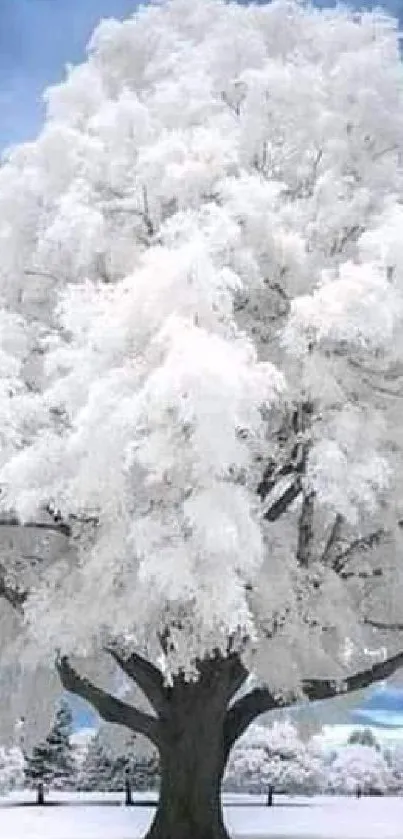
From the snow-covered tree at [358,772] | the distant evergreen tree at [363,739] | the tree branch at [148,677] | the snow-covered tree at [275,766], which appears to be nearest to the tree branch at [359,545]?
the tree branch at [148,677]

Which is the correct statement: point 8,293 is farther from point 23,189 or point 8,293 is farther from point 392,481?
point 392,481

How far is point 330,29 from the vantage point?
330 inches

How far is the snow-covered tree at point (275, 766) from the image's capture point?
707 inches

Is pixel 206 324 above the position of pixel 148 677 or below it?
above

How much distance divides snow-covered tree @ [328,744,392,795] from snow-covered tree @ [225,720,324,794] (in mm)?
320

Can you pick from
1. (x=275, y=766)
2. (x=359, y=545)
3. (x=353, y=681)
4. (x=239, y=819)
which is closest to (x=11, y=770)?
(x=275, y=766)

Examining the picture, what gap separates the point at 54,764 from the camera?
16.3 metres

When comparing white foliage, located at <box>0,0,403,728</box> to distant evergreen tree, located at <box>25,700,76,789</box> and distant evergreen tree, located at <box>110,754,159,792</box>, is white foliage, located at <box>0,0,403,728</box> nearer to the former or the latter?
distant evergreen tree, located at <box>25,700,76,789</box>

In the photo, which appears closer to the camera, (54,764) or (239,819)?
(239,819)

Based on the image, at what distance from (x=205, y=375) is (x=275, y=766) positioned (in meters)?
13.3

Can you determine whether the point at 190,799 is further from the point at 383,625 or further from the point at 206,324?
the point at 206,324

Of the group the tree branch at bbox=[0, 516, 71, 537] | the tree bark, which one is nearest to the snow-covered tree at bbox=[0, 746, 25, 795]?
the tree bark

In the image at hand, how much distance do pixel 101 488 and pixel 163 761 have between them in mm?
2746

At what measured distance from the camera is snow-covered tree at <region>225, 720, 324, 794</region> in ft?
59.0
